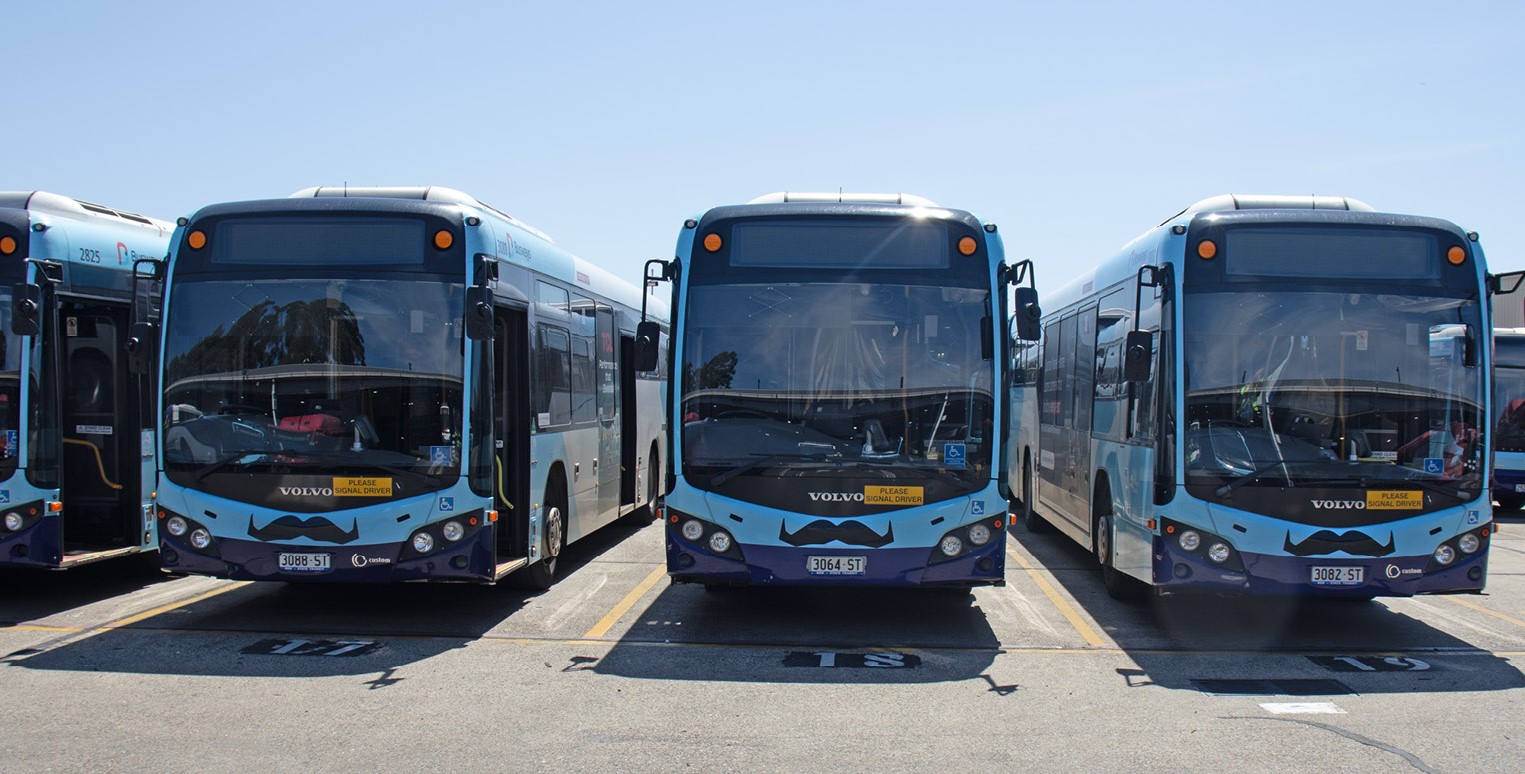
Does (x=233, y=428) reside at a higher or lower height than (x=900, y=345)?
lower

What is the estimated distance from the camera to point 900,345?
880 centimetres

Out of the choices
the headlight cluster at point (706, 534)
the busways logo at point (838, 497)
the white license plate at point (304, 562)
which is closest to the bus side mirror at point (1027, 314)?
the busways logo at point (838, 497)

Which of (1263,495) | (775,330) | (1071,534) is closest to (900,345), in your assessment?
(775,330)

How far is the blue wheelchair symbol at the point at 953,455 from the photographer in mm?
8742

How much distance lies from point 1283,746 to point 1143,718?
2.55 ft

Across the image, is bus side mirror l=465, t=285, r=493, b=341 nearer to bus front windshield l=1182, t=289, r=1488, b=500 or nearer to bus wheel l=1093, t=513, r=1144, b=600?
bus front windshield l=1182, t=289, r=1488, b=500

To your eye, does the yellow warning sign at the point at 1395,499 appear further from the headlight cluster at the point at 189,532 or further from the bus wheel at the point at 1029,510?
the headlight cluster at the point at 189,532

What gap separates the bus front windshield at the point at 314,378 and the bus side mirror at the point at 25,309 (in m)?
0.99

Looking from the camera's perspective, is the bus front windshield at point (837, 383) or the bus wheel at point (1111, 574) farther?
the bus wheel at point (1111, 574)

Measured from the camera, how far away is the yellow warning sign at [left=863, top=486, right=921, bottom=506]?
28.5ft

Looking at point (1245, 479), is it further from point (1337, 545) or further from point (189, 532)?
point (189, 532)

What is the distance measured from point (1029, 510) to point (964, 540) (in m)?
7.69

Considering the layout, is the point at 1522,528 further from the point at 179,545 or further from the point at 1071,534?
the point at 179,545

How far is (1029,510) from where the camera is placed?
16.1 m
